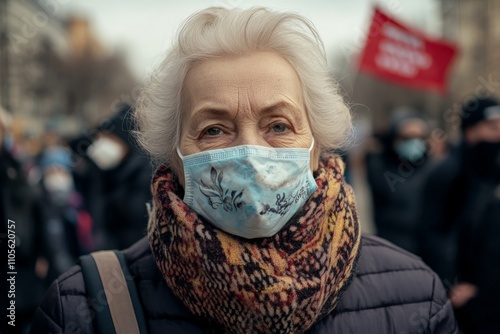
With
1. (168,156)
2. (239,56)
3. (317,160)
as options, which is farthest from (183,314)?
(239,56)

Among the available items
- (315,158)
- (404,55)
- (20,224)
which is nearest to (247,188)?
(315,158)

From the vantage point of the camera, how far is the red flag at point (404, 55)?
669 cm

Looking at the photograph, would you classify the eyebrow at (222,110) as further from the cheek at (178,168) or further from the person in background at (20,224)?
the person in background at (20,224)

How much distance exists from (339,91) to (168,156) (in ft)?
2.38

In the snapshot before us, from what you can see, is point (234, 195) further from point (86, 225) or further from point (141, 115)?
point (86, 225)

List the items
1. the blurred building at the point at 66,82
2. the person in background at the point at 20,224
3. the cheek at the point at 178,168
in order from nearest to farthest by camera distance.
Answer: the cheek at the point at 178,168, the person in background at the point at 20,224, the blurred building at the point at 66,82

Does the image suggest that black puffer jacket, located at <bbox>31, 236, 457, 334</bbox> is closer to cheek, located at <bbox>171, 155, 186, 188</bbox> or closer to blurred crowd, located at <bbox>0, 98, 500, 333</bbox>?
cheek, located at <bbox>171, 155, 186, 188</bbox>

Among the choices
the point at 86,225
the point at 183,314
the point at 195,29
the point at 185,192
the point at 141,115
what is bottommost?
the point at 86,225

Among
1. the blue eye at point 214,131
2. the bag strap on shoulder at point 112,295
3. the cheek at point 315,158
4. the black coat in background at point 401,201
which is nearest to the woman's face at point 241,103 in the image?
the blue eye at point 214,131

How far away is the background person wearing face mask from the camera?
5434 millimetres

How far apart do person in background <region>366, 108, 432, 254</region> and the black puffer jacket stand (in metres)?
4.54

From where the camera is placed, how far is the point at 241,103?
2004 millimetres

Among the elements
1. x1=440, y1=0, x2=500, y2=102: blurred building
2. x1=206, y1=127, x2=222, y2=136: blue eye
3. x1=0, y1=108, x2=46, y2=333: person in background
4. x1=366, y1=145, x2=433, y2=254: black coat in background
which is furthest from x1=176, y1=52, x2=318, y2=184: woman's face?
x1=440, y1=0, x2=500, y2=102: blurred building

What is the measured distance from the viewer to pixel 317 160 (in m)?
2.27
